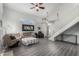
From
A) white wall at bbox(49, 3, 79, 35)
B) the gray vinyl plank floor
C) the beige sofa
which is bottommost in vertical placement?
the gray vinyl plank floor

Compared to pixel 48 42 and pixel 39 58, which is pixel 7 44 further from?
pixel 48 42

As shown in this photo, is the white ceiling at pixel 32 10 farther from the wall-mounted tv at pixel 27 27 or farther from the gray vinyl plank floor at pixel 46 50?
the gray vinyl plank floor at pixel 46 50

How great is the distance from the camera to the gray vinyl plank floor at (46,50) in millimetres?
1625

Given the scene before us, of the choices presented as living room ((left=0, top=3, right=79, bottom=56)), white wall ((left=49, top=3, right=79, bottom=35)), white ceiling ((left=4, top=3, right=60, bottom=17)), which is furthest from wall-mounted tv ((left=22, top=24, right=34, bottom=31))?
white wall ((left=49, top=3, right=79, bottom=35))

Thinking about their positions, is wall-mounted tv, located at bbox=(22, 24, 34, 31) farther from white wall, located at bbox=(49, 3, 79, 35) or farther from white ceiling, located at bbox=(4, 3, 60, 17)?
white wall, located at bbox=(49, 3, 79, 35)

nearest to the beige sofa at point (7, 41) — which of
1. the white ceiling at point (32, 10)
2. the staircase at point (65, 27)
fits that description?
the white ceiling at point (32, 10)

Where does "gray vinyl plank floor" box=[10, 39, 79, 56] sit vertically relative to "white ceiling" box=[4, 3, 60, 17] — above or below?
below

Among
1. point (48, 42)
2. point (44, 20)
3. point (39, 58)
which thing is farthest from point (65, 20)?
point (39, 58)

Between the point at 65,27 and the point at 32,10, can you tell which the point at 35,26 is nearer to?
the point at 32,10

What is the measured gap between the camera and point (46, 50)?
166 centimetres

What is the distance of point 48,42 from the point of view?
5.70 ft

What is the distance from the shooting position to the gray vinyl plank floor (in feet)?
5.33

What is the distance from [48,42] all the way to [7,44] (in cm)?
88

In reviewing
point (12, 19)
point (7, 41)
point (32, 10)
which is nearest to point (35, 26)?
point (32, 10)
